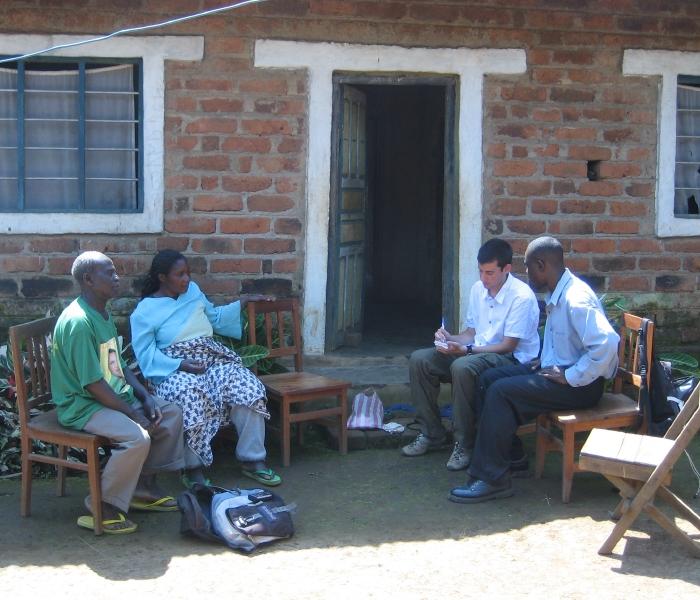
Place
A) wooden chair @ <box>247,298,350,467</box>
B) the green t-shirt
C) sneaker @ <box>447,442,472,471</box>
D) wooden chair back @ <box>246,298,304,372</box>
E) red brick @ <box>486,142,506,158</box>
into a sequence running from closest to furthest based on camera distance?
the green t-shirt → sneaker @ <box>447,442,472,471</box> → wooden chair @ <box>247,298,350,467</box> → wooden chair back @ <box>246,298,304,372</box> → red brick @ <box>486,142,506,158</box>

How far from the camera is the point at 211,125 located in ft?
22.6

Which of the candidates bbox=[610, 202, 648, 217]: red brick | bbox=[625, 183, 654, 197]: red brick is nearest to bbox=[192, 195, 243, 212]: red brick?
bbox=[610, 202, 648, 217]: red brick

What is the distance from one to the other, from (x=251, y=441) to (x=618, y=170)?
3348mm

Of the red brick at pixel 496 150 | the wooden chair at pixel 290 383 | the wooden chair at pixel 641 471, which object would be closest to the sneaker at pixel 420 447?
the wooden chair at pixel 290 383

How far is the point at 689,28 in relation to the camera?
24.0 ft

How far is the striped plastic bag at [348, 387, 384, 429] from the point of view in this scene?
657cm

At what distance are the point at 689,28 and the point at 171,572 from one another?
5.29m

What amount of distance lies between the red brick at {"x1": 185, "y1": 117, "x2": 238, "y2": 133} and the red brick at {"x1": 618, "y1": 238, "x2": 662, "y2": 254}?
2.88 meters

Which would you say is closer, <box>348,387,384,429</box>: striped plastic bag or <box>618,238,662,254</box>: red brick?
<box>348,387,384,429</box>: striped plastic bag

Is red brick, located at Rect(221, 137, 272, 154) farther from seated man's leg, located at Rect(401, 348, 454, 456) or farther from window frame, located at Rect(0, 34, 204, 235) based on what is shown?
seated man's leg, located at Rect(401, 348, 454, 456)

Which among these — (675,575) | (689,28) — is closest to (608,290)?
(689,28)

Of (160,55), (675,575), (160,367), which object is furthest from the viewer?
(160,55)

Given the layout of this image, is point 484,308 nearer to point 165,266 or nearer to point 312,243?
point 312,243

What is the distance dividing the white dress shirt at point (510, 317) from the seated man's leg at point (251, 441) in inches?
55.4
